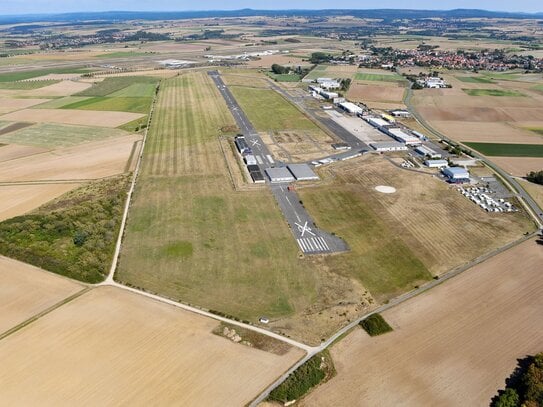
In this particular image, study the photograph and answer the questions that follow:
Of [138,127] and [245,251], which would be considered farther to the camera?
[138,127]

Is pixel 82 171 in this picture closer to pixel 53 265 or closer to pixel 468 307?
pixel 53 265

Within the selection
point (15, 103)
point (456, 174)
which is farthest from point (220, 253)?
point (15, 103)

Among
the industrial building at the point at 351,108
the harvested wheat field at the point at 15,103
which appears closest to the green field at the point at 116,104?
the harvested wheat field at the point at 15,103

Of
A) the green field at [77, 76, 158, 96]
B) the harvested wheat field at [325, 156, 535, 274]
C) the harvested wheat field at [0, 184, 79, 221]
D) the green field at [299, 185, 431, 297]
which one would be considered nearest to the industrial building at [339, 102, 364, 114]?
the harvested wheat field at [325, 156, 535, 274]

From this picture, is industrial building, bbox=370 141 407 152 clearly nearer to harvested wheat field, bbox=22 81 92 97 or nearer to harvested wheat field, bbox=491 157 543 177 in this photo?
harvested wheat field, bbox=491 157 543 177

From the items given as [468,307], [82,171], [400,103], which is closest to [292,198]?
[468,307]

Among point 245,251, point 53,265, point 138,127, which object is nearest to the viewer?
point 53,265
